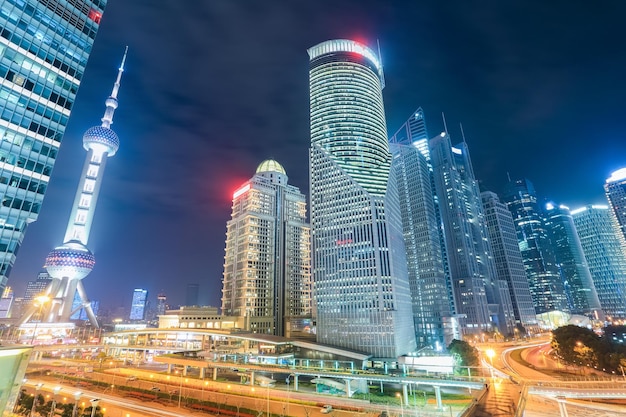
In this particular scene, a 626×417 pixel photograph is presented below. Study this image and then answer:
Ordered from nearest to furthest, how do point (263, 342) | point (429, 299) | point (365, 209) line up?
1. point (263, 342)
2. point (365, 209)
3. point (429, 299)

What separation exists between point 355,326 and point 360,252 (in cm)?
2866

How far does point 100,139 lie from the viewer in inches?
6181

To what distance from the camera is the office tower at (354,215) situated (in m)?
116

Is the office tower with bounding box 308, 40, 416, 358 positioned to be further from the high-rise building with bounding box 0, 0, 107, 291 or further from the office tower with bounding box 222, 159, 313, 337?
the high-rise building with bounding box 0, 0, 107, 291

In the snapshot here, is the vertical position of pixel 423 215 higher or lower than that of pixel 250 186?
lower

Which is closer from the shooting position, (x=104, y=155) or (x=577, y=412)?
(x=577, y=412)

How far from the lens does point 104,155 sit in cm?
16262

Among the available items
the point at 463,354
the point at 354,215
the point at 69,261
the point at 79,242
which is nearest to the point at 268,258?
the point at 354,215

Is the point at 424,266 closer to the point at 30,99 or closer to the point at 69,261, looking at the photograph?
the point at 30,99

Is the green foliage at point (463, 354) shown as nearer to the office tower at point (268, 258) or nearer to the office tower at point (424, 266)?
the office tower at point (424, 266)

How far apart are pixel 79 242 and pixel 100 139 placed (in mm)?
53351

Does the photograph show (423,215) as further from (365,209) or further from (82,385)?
(82,385)

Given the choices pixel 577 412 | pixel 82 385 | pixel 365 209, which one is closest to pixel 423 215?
pixel 365 209

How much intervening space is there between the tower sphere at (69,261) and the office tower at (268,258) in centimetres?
6844
